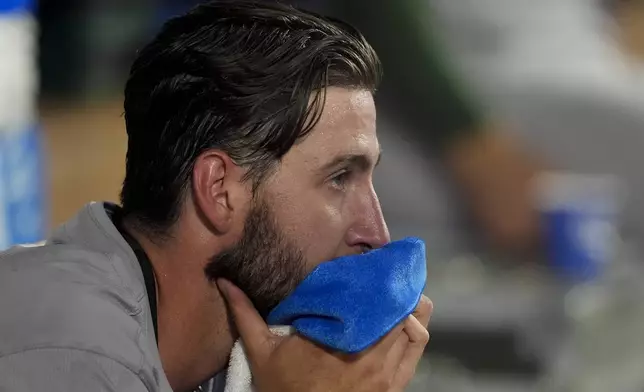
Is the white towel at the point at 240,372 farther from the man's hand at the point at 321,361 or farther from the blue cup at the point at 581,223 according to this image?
the blue cup at the point at 581,223

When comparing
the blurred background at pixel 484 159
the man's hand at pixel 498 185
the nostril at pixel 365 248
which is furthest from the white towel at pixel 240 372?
the man's hand at pixel 498 185

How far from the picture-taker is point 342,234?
3.47 feet

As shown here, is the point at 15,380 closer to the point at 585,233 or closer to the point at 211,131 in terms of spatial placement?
the point at 211,131

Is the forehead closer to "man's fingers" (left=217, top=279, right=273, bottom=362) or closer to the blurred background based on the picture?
"man's fingers" (left=217, top=279, right=273, bottom=362)

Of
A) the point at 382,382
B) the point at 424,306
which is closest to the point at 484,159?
the point at 424,306

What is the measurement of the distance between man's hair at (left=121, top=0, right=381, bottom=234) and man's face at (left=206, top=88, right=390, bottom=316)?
2 centimetres

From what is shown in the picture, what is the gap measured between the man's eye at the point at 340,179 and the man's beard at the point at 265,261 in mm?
79

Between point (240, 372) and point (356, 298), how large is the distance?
6.3 inches

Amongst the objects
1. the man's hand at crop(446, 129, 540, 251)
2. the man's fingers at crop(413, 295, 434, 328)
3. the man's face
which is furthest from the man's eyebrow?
the man's hand at crop(446, 129, 540, 251)

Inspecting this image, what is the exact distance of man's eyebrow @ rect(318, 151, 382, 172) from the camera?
104 cm

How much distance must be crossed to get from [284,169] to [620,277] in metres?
1.85

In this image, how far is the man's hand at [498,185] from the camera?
2742 millimetres

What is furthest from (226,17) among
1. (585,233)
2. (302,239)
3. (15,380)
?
(585,233)

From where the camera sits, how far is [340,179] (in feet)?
3.48
